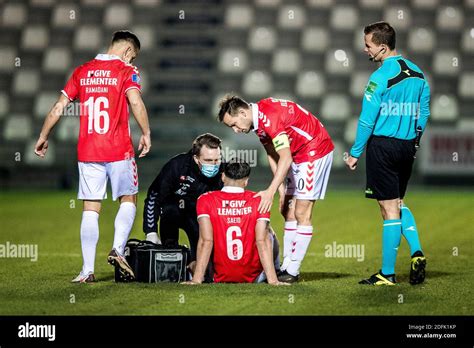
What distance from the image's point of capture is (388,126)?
6.30 metres

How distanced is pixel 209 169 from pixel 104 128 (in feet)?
2.63

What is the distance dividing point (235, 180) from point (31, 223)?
20.8 ft

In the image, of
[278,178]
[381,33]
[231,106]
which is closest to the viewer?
[278,178]

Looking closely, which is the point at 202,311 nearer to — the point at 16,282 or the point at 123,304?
the point at 123,304

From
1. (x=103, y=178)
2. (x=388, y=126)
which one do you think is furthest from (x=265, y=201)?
(x=103, y=178)

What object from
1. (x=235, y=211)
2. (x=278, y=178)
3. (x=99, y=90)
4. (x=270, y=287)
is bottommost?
(x=270, y=287)

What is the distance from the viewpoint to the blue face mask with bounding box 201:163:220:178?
263 inches

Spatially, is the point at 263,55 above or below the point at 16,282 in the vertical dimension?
above

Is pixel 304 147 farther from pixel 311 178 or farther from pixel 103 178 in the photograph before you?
pixel 103 178

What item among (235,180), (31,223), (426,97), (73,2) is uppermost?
(73,2)

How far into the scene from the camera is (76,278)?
6578mm

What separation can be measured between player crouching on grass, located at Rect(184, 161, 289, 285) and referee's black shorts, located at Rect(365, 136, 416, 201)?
0.78 meters

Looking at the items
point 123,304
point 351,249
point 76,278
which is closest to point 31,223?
point 351,249
